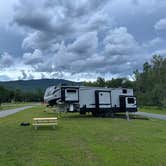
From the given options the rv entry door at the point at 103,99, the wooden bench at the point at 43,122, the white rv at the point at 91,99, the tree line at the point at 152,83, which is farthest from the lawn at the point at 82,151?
the tree line at the point at 152,83

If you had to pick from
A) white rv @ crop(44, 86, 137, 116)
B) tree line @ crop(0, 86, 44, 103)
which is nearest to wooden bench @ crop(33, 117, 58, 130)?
white rv @ crop(44, 86, 137, 116)

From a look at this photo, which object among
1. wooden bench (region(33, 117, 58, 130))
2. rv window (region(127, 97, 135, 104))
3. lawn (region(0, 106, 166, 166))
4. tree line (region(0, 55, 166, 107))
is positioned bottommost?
lawn (region(0, 106, 166, 166))

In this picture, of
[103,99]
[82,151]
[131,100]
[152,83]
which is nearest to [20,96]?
[152,83]

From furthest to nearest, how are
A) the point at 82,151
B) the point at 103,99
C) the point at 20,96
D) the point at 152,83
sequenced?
the point at 20,96, the point at 152,83, the point at 103,99, the point at 82,151

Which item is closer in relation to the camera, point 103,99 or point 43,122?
point 43,122

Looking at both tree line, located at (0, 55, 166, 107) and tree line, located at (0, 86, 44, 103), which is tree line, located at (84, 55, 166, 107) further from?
tree line, located at (0, 86, 44, 103)

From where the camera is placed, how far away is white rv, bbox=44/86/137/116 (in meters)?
28.0

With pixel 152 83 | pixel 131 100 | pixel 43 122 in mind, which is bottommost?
pixel 43 122

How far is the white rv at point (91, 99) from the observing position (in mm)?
28031

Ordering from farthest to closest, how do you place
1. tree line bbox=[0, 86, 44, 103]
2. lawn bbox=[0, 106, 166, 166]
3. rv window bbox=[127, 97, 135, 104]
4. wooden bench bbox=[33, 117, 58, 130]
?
tree line bbox=[0, 86, 44, 103] → rv window bbox=[127, 97, 135, 104] → wooden bench bbox=[33, 117, 58, 130] → lawn bbox=[0, 106, 166, 166]

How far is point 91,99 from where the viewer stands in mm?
29188

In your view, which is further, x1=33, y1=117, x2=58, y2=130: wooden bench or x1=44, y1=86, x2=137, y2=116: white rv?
x1=44, y1=86, x2=137, y2=116: white rv

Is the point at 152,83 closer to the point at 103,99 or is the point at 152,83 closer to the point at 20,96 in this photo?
the point at 103,99

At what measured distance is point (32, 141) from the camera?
1234 cm
